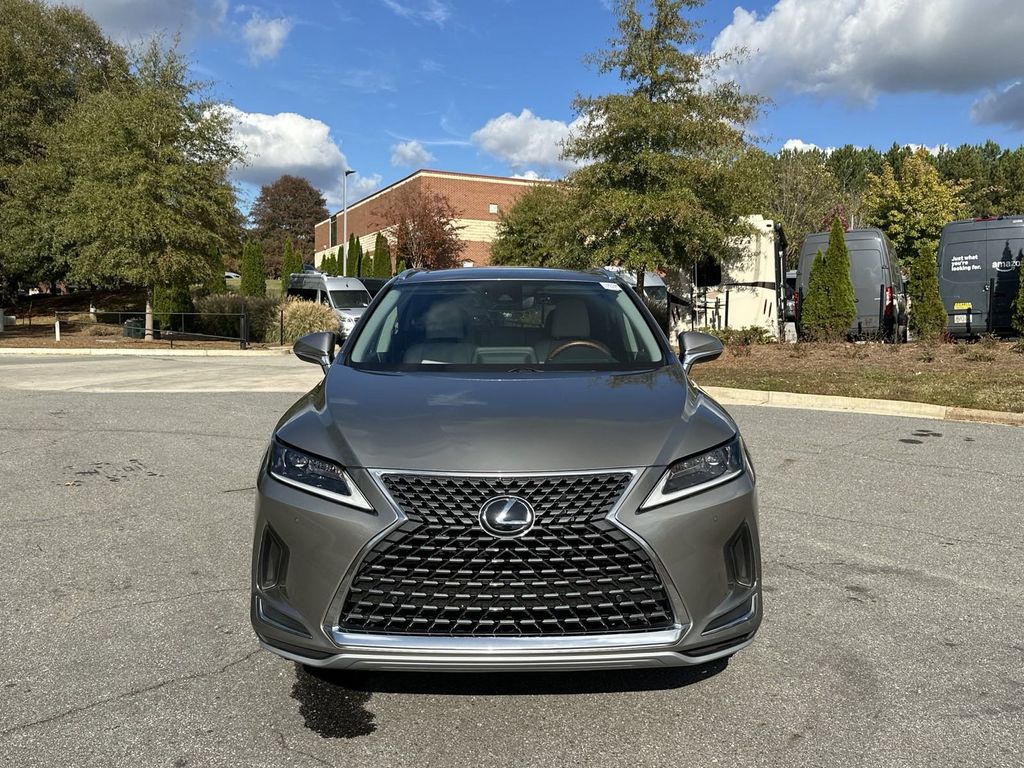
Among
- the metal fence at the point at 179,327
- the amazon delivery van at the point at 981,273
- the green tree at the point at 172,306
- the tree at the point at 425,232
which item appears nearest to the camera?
the amazon delivery van at the point at 981,273

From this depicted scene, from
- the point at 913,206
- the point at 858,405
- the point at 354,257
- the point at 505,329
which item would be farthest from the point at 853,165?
the point at 505,329

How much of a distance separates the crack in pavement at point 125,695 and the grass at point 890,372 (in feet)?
32.1

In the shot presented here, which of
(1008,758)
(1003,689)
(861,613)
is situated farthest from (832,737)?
(861,613)

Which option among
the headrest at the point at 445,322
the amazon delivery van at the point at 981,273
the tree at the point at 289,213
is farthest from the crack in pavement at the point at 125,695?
the tree at the point at 289,213

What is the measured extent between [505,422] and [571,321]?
1.58 meters

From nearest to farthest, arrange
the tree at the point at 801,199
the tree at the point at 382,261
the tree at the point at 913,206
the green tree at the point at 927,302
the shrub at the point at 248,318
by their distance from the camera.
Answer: the green tree at the point at 927,302 → the shrub at the point at 248,318 → the tree at the point at 801,199 → the tree at the point at 913,206 → the tree at the point at 382,261

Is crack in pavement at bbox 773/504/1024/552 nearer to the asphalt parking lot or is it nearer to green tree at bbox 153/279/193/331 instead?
the asphalt parking lot

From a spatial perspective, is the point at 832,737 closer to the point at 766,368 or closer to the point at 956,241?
the point at 766,368

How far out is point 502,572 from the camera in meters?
2.62

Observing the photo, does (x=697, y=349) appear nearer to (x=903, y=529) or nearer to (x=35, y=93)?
(x=903, y=529)

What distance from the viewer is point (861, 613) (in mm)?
3990

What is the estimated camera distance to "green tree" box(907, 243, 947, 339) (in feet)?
56.1

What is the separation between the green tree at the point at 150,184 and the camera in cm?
2270

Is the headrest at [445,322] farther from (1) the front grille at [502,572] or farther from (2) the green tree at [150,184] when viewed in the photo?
(2) the green tree at [150,184]
